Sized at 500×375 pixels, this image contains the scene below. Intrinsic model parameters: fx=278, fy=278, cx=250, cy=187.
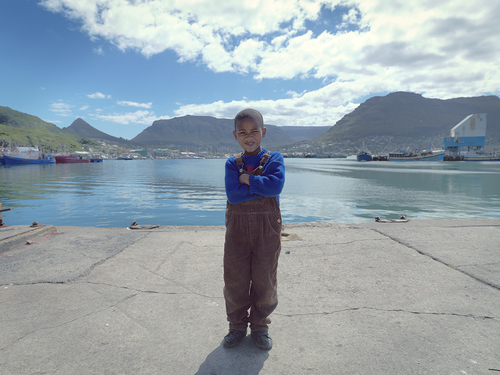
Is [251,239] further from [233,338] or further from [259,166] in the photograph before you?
[233,338]

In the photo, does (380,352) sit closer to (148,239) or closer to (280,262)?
(280,262)

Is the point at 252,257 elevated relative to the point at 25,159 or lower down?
lower down

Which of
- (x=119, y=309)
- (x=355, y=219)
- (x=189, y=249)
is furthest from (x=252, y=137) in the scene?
(x=355, y=219)

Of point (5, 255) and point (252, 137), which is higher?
point (252, 137)

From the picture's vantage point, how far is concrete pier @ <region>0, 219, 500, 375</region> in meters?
2.06

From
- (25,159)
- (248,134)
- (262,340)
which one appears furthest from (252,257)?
(25,159)

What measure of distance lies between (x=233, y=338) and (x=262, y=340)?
24 centimetres

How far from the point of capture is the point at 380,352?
2.15 meters

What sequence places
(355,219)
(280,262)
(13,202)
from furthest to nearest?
1. (13,202)
2. (355,219)
3. (280,262)

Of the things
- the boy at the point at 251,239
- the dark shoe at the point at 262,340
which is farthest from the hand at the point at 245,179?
the dark shoe at the point at 262,340

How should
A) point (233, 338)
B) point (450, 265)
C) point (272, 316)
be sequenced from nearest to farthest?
point (233, 338), point (272, 316), point (450, 265)

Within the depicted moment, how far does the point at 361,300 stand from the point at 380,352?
0.85 m

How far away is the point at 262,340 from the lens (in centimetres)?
223

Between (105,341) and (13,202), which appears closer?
(105,341)
